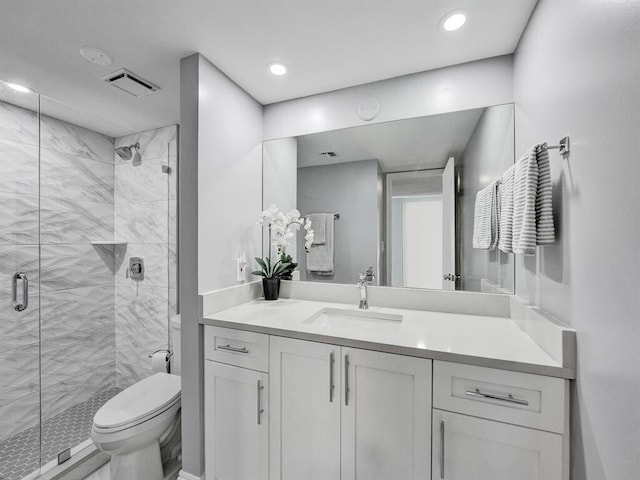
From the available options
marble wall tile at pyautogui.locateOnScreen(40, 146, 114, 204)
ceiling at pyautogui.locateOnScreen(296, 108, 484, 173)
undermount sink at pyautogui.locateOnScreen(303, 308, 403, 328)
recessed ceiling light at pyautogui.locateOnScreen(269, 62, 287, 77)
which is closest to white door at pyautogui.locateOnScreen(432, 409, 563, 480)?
undermount sink at pyautogui.locateOnScreen(303, 308, 403, 328)

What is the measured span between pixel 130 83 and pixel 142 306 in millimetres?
1713

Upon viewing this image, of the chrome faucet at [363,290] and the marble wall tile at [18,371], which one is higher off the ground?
the chrome faucet at [363,290]

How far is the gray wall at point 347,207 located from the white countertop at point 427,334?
0.96 ft

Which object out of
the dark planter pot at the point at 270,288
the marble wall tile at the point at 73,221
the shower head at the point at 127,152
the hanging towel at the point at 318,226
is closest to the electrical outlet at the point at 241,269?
the dark planter pot at the point at 270,288

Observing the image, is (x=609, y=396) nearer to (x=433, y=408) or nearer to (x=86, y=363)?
(x=433, y=408)

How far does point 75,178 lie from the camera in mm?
2143

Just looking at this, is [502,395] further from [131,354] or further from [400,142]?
[131,354]

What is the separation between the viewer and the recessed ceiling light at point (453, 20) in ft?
4.09

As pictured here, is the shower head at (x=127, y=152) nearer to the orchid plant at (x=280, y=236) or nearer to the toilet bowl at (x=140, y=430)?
the orchid plant at (x=280, y=236)

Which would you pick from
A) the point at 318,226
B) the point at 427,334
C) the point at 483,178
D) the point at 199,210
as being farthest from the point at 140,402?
the point at 483,178

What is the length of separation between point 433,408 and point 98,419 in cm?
163

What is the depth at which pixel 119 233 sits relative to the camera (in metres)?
2.41

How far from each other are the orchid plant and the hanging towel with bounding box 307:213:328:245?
0.13ft

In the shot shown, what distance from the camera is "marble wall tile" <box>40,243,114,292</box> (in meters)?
1.95
